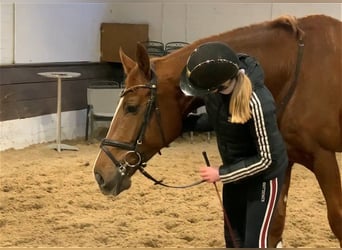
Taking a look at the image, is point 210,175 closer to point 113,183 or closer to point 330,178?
point 113,183

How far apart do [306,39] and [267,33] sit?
17 cm

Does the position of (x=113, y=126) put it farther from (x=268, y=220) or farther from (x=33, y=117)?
(x=33, y=117)

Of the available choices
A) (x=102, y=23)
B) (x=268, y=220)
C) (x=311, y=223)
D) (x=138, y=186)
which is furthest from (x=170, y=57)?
(x=102, y=23)

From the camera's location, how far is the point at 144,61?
6.73ft

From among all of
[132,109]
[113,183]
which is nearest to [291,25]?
[132,109]

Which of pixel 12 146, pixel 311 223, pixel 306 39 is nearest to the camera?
pixel 306 39

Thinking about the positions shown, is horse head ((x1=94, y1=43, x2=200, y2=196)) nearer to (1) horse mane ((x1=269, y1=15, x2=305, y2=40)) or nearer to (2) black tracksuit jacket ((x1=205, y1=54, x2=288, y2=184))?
(2) black tracksuit jacket ((x1=205, y1=54, x2=288, y2=184))

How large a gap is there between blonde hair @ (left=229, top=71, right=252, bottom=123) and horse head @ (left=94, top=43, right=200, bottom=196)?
39 cm

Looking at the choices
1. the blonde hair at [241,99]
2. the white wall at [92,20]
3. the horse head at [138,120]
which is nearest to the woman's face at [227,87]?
the blonde hair at [241,99]

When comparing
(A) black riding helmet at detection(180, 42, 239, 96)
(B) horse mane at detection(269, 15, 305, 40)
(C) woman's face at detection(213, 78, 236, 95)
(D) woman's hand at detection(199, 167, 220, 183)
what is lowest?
(D) woman's hand at detection(199, 167, 220, 183)

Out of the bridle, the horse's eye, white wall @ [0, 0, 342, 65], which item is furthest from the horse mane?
white wall @ [0, 0, 342, 65]

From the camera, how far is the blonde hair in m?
1.69

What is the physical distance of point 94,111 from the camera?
5.59 meters

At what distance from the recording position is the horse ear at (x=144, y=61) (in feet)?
6.63
